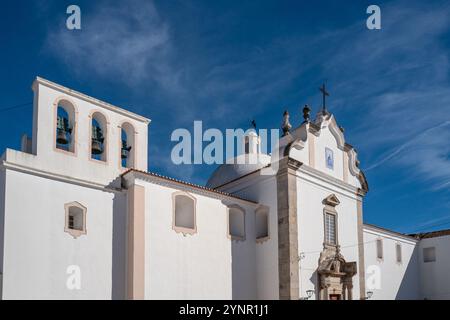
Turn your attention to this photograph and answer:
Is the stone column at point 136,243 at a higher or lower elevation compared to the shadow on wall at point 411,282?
higher

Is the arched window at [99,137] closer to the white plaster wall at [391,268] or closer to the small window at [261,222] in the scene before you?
the small window at [261,222]

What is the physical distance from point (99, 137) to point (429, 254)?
79.7ft

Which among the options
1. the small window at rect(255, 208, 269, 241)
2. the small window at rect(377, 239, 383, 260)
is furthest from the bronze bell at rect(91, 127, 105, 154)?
the small window at rect(377, 239, 383, 260)

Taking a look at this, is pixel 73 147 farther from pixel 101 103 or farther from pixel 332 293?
pixel 332 293

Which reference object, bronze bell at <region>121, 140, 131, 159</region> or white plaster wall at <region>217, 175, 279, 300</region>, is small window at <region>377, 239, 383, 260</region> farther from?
bronze bell at <region>121, 140, 131, 159</region>

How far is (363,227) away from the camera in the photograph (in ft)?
94.4

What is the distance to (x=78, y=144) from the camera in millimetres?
18328

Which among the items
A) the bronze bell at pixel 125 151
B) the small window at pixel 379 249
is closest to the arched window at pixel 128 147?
the bronze bell at pixel 125 151

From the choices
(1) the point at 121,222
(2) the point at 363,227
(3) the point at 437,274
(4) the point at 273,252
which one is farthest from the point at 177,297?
(3) the point at 437,274

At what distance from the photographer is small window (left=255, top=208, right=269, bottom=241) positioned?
23206 mm

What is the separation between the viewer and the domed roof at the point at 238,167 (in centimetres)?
2716

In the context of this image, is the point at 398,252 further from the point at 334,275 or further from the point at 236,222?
the point at 236,222

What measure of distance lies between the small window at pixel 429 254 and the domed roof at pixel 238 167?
13.6 m

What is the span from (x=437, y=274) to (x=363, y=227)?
322 inches
